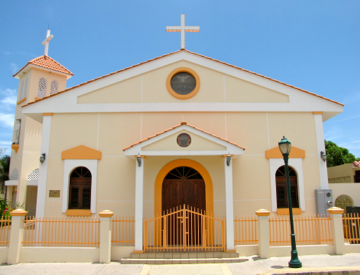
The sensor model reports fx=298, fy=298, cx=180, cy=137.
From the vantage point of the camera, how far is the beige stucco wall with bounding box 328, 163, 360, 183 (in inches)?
729

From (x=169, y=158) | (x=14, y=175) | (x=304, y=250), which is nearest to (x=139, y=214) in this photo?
(x=169, y=158)

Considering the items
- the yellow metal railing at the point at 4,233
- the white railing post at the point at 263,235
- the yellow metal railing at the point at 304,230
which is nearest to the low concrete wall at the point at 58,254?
the yellow metal railing at the point at 4,233

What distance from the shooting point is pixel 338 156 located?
33.8 meters

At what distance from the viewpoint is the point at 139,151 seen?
9680mm

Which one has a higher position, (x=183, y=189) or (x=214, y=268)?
(x=183, y=189)

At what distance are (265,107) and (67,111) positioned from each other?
769 cm

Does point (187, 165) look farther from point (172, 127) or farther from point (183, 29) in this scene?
point (183, 29)

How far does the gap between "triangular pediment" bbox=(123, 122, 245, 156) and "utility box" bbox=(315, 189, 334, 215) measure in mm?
3722

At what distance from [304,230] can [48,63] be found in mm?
17531

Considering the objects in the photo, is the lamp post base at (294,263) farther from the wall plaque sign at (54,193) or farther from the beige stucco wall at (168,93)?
the wall plaque sign at (54,193)

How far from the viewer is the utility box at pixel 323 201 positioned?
Answer: 10828 mm

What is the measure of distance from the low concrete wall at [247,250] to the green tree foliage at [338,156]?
27916 mm

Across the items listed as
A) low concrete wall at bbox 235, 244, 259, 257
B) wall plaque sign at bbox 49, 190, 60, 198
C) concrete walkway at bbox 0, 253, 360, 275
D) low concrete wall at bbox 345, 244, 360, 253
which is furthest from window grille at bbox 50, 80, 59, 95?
low concrete wall at bbox 345, 244, 360, 253

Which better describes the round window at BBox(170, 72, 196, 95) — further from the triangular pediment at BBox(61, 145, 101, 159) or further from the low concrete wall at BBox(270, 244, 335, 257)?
the low concrete wall at BBox(270, 244, 335, 257)
